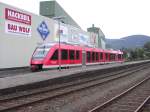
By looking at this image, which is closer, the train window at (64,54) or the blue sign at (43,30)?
the train window at (64,54)

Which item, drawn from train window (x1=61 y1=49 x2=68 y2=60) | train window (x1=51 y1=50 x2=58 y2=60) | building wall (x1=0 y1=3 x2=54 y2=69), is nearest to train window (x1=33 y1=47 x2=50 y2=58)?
train window (x1=51 y1=50 x2=58 y2=60)

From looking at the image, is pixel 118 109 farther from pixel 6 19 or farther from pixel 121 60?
pixel 121 60

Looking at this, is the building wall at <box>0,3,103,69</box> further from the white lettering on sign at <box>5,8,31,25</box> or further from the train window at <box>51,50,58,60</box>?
the train window at <box>51,50,58,60</box>

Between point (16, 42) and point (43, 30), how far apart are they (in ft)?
25.1

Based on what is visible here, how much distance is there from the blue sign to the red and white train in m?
7.87

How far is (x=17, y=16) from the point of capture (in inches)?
1537

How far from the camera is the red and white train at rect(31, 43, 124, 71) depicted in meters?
30.3

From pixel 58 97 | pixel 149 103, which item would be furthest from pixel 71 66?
pixel 149 103

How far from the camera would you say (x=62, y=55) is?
32469 mm

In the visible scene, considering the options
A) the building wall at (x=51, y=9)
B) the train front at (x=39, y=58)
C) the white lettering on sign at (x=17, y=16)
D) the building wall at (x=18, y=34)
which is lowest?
the train front at (x=39, y=58)

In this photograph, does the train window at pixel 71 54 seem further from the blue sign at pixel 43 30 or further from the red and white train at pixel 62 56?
the blue sign at pixel 43 30

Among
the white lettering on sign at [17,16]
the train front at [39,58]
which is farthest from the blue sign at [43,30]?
the train front at [39,58]

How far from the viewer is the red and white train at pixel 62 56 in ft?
99.3

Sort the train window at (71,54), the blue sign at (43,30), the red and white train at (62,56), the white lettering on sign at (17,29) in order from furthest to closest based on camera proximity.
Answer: the blue sign at (43,30) → the white lettering on sign at (17,29) → the train window at (71,54) → the red and white train at (62,56)
